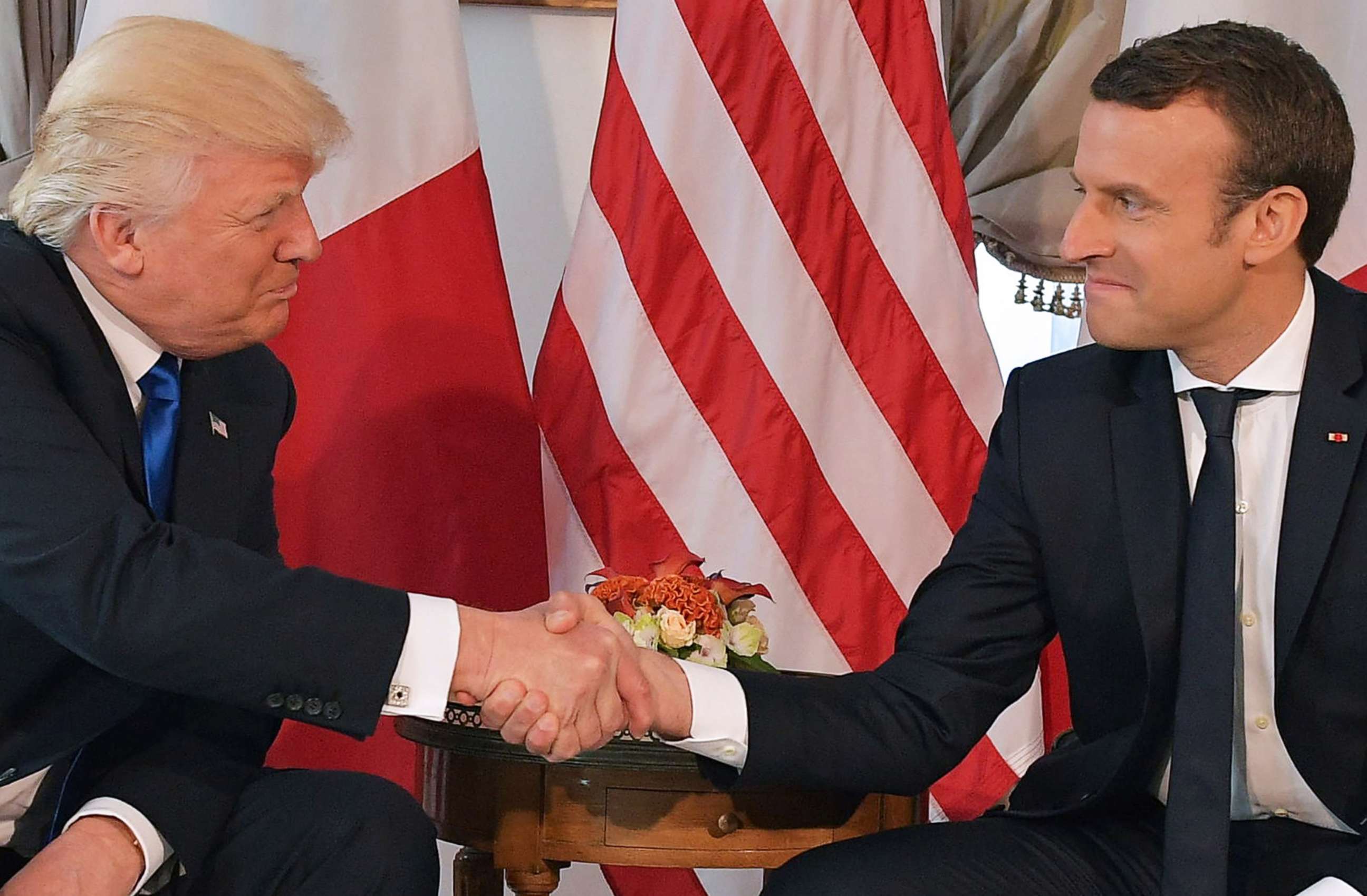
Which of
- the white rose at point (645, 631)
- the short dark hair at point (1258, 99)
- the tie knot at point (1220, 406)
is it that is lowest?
the white rose at point (645, 631)

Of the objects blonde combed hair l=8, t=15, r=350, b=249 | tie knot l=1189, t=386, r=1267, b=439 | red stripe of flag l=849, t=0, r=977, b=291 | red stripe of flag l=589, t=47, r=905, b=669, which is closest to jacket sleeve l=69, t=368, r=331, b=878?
blonde combed hair l=8, t=15, r=350, b=249

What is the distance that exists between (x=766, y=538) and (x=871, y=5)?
964 millimetres

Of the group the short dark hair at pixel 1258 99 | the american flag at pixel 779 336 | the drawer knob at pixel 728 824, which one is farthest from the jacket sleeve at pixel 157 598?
the american flag at pixel 779 336

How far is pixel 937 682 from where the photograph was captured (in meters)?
1.94

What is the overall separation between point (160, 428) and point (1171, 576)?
1.17 m

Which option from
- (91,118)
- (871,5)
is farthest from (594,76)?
(91,118)

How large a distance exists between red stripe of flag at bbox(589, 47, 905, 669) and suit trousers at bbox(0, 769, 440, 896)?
3.75 feet

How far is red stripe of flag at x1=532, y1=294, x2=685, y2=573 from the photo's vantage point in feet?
9.04

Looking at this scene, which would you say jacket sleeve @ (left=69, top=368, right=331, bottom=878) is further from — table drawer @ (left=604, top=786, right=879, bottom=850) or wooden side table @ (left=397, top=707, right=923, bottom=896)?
table drawer @ (left=604, top=786, right=879, bottom=850)

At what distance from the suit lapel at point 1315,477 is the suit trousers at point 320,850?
99cm

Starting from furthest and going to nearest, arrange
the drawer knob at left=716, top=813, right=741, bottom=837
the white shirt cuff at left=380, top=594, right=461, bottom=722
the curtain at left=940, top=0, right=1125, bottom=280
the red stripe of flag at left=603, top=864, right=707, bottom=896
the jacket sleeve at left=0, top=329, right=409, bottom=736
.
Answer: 1. the curtain at left=940, top=0, right=1125, bottom=280
2. the red stripe of flag at left=603, top=864, right=707, bottom=896
3. the drawer knob at left=716, top=813, right=741, bottom=837
4. the white shirt cuff at left=380, top=594, right=461, bottom=722
5. the jacket sleeve at left=0, top=329, right=409, bottom=736

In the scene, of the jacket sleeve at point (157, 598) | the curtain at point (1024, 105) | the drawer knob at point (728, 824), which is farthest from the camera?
the curtain at point (1024, 105)

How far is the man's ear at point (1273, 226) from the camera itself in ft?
6.00

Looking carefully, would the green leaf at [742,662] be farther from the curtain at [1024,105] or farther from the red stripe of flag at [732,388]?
the curtain at [1024,105]
